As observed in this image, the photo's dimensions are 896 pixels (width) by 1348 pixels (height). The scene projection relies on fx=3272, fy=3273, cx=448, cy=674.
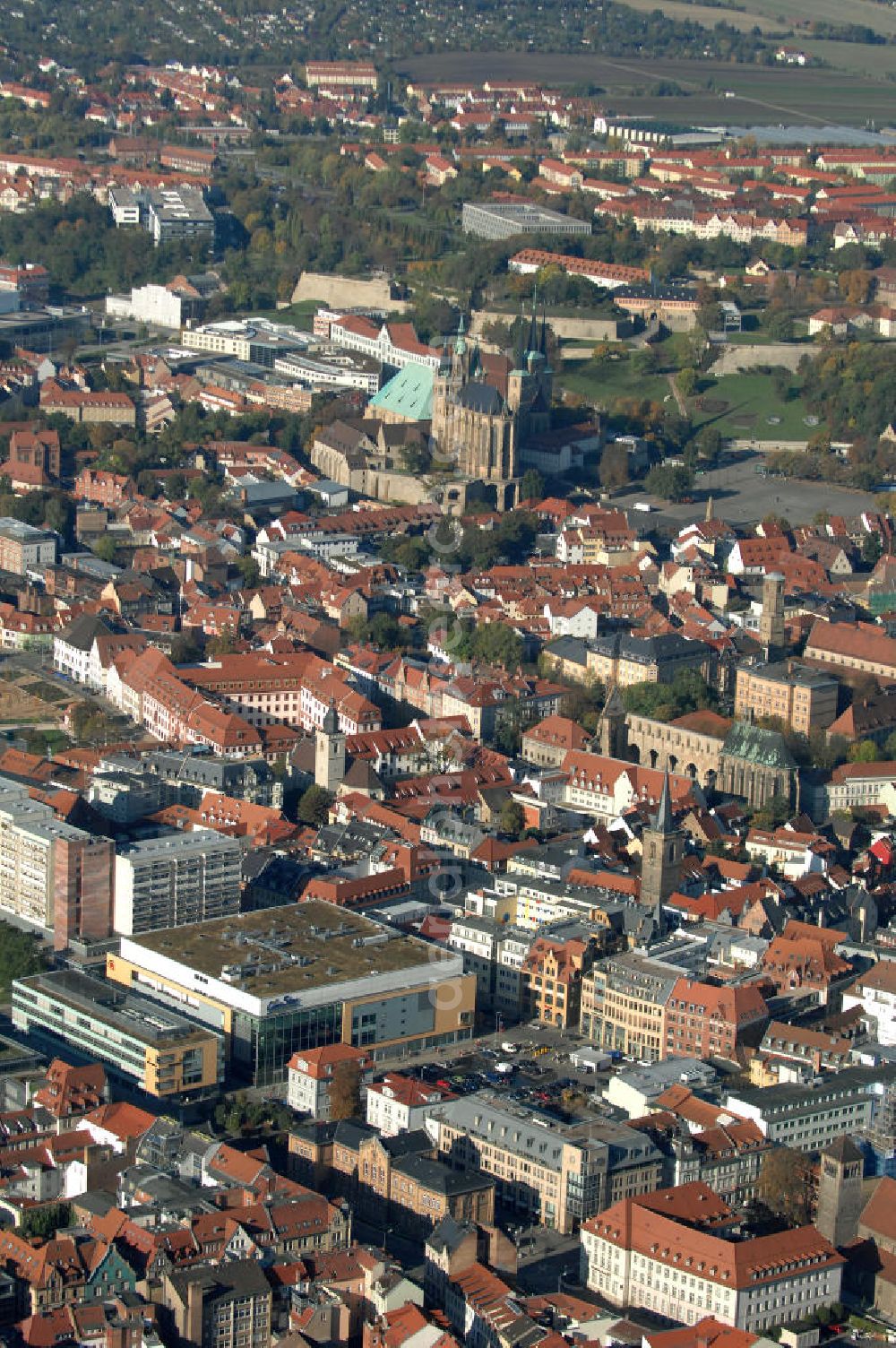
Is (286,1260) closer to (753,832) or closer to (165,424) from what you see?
(753,832)

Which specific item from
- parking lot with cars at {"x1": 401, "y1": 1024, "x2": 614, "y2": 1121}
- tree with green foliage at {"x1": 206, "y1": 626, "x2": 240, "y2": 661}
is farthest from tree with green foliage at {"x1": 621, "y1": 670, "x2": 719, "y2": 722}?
parking lot with cars at {"x1": 401, "y1": 1024, "x2": 614, "y2": 1121}

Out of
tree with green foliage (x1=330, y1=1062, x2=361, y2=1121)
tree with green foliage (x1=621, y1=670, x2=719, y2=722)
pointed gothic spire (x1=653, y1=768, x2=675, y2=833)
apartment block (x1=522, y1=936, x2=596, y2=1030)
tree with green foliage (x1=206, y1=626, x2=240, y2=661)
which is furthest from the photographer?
tree with green foliage (x1=206, y1=626, x2=240, y2=661)

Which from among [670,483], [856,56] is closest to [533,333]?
[670,483]

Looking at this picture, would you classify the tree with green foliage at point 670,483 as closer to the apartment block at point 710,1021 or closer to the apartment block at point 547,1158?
the apartment block at point 710,1021

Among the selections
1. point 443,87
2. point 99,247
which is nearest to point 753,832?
point 99,247

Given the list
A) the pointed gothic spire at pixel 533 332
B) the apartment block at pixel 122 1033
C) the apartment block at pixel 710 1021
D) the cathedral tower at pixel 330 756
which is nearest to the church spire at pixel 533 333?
the pointed gothic spire at pixel 533 332

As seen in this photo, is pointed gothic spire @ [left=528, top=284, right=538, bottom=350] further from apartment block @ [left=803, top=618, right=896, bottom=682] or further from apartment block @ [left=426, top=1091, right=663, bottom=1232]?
apartment block @ [left=426, top=1091, right=663, bottom=1232]

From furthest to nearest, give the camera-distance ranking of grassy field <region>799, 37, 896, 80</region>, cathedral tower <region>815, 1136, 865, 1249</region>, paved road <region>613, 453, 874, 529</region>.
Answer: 1. grassy field <region>799, 37, 896, 80</region>
2. paved road <region>613, 453, 874, 529</region>
3. cathedral tower <region>815, 1136, 865, 1249</region>
